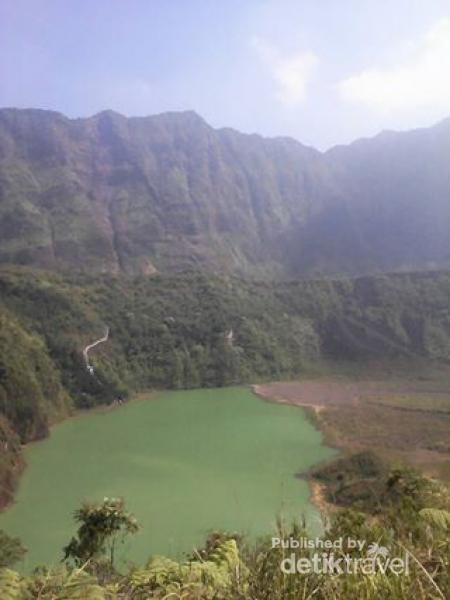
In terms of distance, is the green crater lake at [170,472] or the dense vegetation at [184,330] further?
the dense vegetation at [184,330]

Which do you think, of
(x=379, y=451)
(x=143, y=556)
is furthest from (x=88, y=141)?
(x=143, y=556)

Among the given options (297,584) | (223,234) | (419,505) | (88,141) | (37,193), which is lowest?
(419,505)

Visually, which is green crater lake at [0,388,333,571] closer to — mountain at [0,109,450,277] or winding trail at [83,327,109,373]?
winding trail at [83,327,109,373]

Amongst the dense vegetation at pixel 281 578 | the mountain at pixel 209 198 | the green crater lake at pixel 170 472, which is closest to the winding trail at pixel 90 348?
the green crater lake at pixel 170 472

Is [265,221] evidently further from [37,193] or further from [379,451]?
[379,451]

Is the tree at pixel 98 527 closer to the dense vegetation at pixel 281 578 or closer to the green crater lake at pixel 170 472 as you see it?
the green crater lake at pixel 170 472

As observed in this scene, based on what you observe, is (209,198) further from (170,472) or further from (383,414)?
(170,472)

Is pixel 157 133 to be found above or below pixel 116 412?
above
